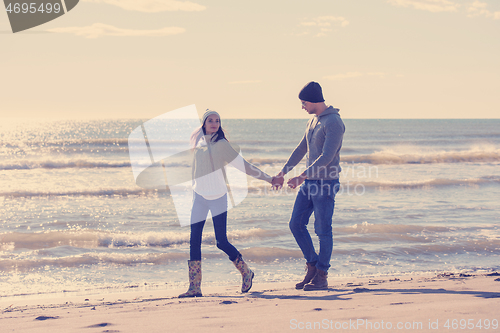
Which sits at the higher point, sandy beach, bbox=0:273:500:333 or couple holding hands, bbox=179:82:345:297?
couple holding hands, bbox=179:82:345:297

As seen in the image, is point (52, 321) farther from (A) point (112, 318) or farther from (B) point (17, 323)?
(A) point (112, 318)

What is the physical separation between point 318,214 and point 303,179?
0.39m

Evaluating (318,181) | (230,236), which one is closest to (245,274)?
(318,181)

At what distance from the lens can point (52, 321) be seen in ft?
11.0

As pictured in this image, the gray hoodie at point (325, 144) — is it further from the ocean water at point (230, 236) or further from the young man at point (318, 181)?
the ocean water at point (230, 236)

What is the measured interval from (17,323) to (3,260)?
3.35m

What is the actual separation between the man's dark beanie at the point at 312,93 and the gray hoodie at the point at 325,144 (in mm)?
153

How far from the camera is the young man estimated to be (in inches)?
162

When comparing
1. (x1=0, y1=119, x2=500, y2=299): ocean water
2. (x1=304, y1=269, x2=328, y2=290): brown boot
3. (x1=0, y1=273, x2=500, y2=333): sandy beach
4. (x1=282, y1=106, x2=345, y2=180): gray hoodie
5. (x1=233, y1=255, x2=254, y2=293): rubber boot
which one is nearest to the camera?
(x1=0, y1=273, x2=500, y2=333): sandy beach

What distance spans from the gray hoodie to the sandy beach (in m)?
1.20

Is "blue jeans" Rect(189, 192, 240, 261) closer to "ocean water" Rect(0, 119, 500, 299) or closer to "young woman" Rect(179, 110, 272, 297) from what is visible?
"young woman" Rect(179, 110, 272, 297)

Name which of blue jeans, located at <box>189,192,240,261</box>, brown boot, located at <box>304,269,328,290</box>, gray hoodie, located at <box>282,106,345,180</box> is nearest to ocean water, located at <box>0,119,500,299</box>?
brown boot, located at <box>304,269,328,290</box>

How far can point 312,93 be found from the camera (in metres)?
4.26

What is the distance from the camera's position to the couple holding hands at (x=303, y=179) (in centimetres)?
413
